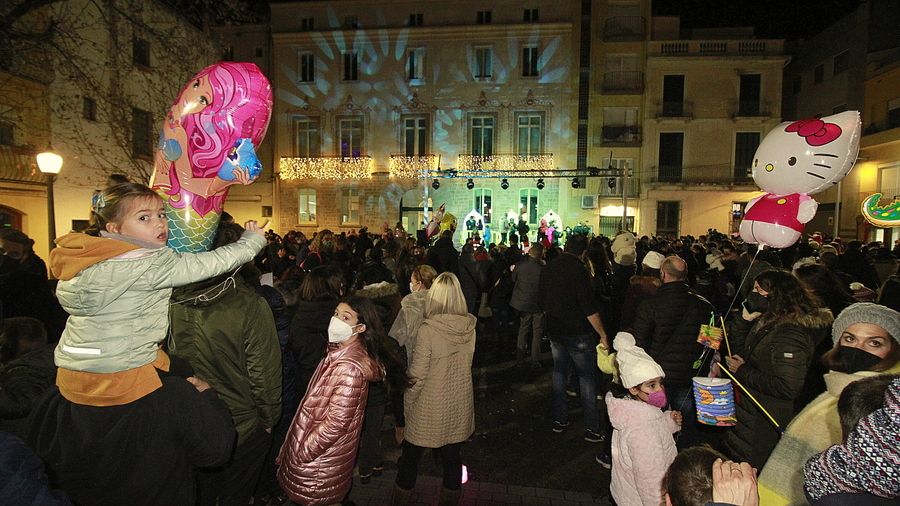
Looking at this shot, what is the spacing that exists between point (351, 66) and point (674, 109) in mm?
16313

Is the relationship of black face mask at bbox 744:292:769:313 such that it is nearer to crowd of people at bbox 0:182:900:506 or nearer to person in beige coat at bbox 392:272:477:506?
crowd of people at bbox 0:182:900:506

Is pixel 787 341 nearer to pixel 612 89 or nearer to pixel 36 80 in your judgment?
pixel 36 80

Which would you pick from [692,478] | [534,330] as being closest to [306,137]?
[534,330]

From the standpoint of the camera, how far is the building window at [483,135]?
24359 millimetres

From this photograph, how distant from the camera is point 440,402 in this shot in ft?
11.2

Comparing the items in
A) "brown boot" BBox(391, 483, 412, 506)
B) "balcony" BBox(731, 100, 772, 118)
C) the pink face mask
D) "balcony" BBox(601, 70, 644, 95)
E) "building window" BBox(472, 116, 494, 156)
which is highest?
"balcony" BBox(601, 70, 644, 95)

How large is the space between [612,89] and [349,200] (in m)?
14.4

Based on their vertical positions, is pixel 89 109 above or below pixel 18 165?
above

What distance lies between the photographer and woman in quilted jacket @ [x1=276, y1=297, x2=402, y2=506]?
9.55ft

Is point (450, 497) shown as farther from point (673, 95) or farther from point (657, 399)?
point (673, 95)

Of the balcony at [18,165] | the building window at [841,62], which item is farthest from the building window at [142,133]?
the building window at [841,62]

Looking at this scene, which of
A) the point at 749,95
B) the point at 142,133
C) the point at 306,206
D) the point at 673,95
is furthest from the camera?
the point at 306,206

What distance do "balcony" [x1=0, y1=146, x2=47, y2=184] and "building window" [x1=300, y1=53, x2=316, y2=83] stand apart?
13533 millimetres

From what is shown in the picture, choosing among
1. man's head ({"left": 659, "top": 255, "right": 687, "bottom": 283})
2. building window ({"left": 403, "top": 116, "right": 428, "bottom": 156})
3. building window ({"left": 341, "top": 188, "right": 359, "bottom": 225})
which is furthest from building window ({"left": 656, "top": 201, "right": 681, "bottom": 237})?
man's head ({"left": 659, "top": 255, "right": 687, "bottom": 283})
